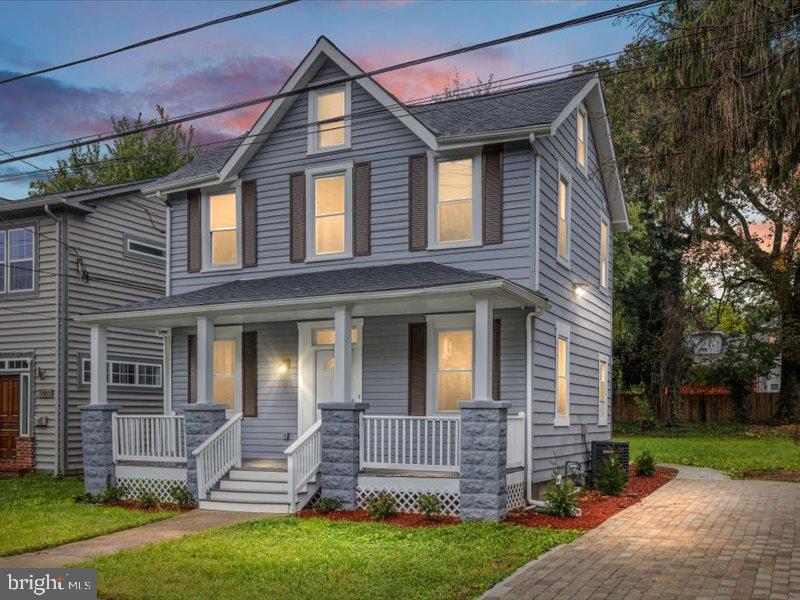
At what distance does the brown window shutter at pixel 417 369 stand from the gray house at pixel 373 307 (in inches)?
1.0

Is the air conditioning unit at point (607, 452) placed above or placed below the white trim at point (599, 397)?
below

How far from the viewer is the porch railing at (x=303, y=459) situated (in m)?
12.1

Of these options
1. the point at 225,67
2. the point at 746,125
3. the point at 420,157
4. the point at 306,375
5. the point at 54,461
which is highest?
the point at 225,67

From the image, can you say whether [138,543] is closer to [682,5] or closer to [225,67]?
[682,5]

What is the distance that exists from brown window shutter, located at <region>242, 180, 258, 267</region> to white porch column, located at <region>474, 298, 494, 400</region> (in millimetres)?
5719

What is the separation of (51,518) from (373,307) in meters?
5.70

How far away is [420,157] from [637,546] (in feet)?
24.4

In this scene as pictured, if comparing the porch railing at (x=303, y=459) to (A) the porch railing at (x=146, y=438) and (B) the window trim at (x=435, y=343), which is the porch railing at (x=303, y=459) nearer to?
(B) the window trim at (x=435, y=343)

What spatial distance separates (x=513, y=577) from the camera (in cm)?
782

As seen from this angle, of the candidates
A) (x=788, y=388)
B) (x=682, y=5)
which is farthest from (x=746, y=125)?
(x=788, y=388)

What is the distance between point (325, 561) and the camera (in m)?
8.55

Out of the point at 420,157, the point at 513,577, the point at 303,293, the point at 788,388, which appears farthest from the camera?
the point at 788,388

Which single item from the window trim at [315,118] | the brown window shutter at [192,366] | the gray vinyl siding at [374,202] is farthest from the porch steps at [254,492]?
the window trim at [315,118]

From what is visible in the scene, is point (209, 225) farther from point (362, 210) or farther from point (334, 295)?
point (334, 295)
